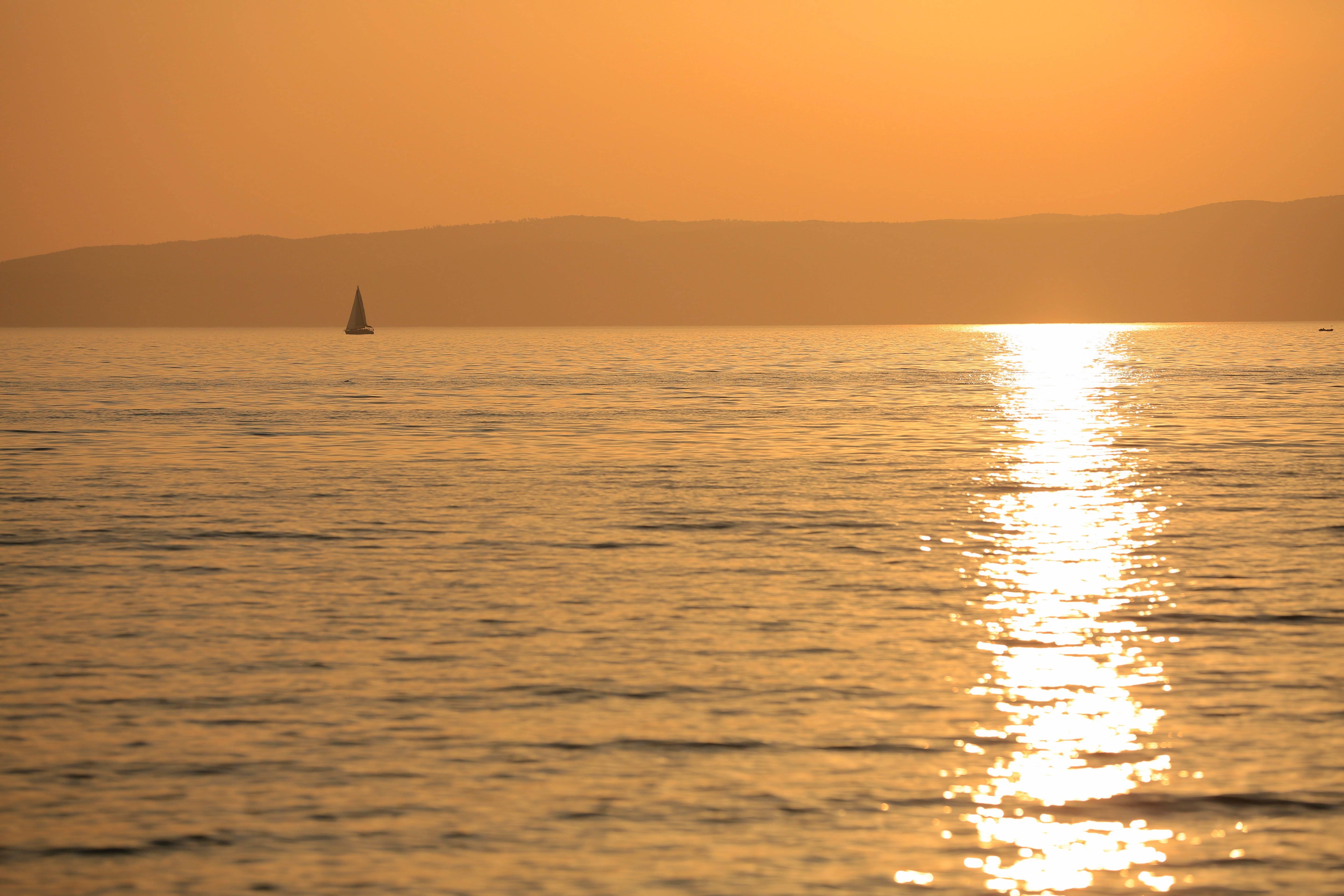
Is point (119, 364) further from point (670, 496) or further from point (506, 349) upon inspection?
point (670, 496)

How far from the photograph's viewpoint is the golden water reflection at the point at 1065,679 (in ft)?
29.8

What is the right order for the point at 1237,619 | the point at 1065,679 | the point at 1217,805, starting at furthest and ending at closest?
the point at 1237,619 < the point at 1065,679 < the point at 1217,805

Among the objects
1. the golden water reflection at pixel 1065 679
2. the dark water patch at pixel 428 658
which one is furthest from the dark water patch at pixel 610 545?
the dark water patch at pixel 428 658

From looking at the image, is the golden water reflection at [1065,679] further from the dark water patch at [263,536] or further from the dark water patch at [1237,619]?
the dark water patch at [263,536]

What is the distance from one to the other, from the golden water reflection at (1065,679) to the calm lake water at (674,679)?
0.05m

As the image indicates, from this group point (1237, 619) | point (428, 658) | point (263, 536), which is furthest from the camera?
point (263, 536)

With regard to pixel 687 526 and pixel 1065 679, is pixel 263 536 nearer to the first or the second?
pixel 687 526

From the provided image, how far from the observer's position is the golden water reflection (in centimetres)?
908

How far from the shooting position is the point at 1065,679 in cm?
1326

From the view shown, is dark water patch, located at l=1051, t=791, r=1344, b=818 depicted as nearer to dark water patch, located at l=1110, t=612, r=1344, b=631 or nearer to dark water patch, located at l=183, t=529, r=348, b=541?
dark water patch, located at l=1110, t=612, r=1344, b=631

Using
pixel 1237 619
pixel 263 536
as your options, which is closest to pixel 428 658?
pixel 1237 619

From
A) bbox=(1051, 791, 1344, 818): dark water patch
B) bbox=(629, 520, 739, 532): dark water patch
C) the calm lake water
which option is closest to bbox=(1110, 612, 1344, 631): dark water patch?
the calm lake water

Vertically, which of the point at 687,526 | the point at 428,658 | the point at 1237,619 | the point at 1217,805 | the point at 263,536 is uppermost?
the point at 687,526

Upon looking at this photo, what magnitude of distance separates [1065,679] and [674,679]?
341 cm
